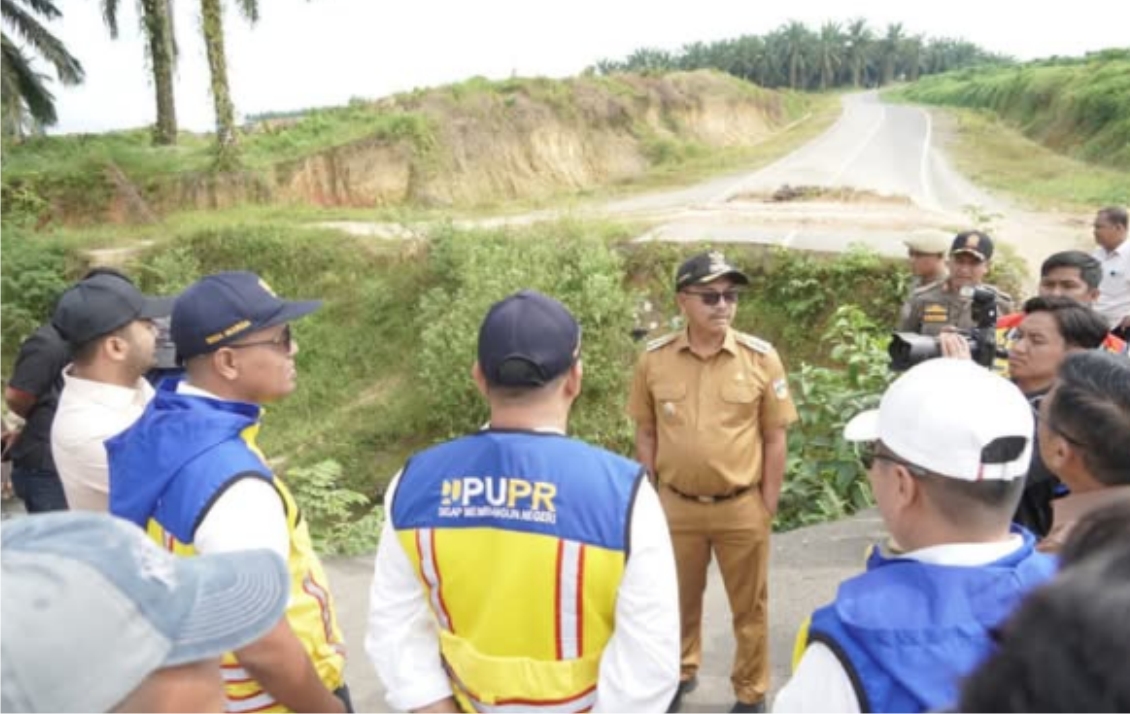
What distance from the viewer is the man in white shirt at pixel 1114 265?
568cm

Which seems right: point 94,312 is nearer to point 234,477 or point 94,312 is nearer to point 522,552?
point 234,477

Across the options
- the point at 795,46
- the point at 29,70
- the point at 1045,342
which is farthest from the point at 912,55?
the point at 1045,342

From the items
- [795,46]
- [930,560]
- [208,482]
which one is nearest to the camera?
[930,560]

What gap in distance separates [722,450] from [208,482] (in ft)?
6.44

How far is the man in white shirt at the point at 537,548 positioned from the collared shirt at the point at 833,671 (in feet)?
1.37

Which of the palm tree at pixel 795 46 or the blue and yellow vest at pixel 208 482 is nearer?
the blue and yellow vest at pixel 208 482

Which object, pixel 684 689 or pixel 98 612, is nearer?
pixel 98 612

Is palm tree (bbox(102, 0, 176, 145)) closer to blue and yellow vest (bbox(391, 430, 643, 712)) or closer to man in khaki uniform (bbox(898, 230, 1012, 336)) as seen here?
man in khaki uniform (bbox(898, 230, 1012, 336))

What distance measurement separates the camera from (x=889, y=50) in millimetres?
84500

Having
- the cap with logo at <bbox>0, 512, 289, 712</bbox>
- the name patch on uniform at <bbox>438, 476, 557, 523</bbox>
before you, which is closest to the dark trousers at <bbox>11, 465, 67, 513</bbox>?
the name patch on uniform at <bbox>438, 476, 557, 523</bbox>

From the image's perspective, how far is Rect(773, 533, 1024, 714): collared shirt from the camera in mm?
1285

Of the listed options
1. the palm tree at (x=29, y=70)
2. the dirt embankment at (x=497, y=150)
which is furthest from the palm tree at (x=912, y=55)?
the palm tree at (x=29, y=70)

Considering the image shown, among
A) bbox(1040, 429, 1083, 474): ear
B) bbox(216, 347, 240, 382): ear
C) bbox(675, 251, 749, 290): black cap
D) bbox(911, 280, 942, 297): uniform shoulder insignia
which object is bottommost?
bbox(911, 280, 942, 297): uniform shoulder insignia

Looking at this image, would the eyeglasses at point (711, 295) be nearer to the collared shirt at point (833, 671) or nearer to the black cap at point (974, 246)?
the collared shirt at point (833, 671)
